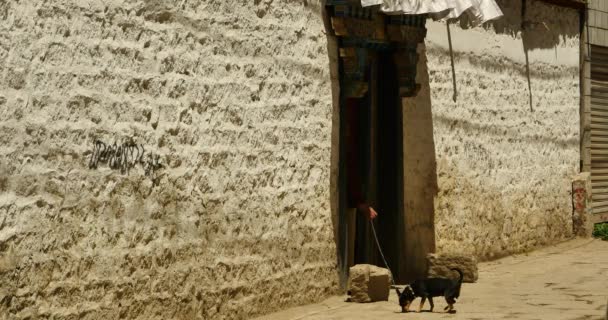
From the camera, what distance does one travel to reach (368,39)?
10.8 meters

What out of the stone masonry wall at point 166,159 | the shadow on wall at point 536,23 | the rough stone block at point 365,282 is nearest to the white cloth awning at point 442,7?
the stone masonry wall at point 166,159

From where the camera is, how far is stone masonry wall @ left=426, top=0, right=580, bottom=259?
12359mm

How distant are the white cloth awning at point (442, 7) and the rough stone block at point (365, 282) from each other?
2.20 meters

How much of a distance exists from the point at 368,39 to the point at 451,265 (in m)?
2.34

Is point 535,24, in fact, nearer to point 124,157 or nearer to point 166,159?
point 166,159

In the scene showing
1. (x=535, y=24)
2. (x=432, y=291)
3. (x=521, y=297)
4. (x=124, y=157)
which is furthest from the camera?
(x=535, y=24)

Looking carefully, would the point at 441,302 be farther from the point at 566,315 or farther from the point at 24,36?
the point at 24,36

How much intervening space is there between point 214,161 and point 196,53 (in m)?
0.78

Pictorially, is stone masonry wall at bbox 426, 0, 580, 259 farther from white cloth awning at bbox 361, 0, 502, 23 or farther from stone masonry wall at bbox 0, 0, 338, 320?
stone masonry wall at bbox 0, 0, 338, 320

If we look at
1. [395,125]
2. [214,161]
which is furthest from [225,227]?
[395,125]

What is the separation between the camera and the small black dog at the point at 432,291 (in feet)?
30.4

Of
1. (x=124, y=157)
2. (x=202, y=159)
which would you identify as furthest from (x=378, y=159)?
(x=124, y=157)

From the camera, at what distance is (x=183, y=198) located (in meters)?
8.30

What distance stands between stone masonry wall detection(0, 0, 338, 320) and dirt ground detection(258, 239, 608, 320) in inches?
20.4
